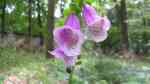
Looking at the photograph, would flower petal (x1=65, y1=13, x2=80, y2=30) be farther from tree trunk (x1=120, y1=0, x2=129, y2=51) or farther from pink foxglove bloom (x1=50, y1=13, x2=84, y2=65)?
tree trunk (x1=120, y1=0, x2=129, y2=51)

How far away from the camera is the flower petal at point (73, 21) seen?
147 centimetres

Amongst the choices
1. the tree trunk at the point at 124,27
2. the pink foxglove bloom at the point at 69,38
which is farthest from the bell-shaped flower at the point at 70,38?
the tree trunk at the point at 124,27

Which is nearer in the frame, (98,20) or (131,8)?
(98,20)

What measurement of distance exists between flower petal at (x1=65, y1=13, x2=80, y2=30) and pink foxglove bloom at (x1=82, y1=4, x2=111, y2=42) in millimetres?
43

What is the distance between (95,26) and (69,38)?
0.11 m

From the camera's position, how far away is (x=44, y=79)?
495 centimetres

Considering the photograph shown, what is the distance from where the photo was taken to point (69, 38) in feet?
4.82

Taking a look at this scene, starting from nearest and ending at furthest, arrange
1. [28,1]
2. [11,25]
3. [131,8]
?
[131,8]
[28,1]
[11,25]

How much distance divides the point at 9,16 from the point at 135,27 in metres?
12.1

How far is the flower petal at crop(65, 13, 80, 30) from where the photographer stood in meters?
1.47

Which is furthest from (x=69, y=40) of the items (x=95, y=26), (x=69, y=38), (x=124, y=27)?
(x=124, y=27)

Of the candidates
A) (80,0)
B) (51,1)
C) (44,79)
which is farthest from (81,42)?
(51,1)

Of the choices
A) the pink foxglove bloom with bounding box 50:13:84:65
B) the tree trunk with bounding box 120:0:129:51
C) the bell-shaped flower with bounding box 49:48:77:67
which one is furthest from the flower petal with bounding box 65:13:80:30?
the tree trunk with bounding box 120:0:129:51

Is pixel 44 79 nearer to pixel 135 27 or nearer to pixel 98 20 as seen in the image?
pixel 98 20
